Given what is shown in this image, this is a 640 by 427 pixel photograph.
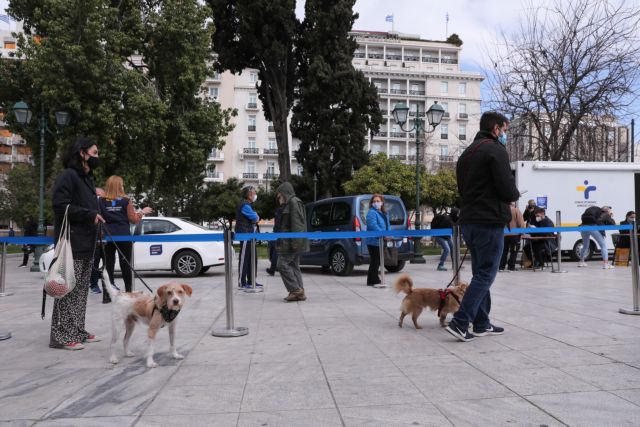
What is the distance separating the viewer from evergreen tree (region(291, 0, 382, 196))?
90.7 feet

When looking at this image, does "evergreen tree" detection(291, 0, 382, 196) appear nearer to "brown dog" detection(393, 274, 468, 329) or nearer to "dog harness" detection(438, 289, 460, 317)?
"brown dog" detection(393, 274, 468, 329)

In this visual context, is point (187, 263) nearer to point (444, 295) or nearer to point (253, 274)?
point (253, 274)

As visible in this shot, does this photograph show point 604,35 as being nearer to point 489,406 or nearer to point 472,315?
point 472,315

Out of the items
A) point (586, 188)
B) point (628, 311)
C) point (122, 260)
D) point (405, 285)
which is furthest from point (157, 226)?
point (586, 188)

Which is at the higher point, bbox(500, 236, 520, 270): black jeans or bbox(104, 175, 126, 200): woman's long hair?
bbox(104, 175, 126, 200): woman's long hair

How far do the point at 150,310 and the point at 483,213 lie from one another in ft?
10.6

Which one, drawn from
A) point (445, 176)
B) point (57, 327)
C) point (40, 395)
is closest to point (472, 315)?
point (40, 395)

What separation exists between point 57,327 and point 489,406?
4.17m

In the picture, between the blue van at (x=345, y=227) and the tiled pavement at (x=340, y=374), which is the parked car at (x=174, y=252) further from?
the tiled pavement at (x=340, y=374)

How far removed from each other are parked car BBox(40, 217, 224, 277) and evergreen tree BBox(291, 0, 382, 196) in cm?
1606

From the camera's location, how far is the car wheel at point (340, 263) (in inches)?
523

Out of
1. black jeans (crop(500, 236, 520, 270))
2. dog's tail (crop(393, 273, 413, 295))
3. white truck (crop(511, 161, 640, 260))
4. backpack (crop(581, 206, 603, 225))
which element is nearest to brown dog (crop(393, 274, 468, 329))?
dog's tail (crop(393, 273, 413, 295))

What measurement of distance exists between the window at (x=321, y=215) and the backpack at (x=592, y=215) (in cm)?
751

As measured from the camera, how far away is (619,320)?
6.42m
